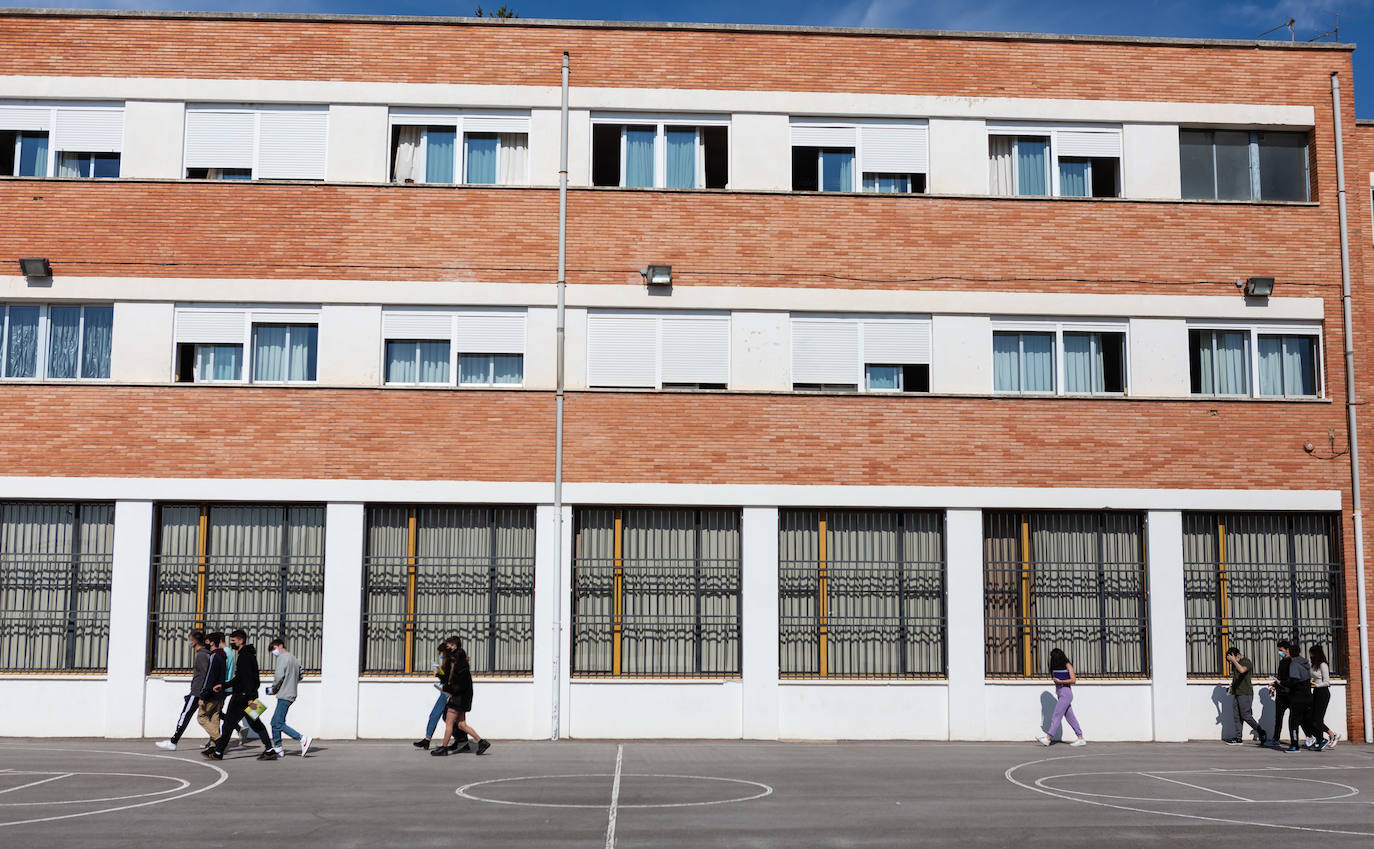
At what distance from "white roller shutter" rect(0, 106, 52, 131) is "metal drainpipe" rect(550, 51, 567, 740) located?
8092 mm

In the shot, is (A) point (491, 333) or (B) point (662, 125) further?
(B) point (662, 125)

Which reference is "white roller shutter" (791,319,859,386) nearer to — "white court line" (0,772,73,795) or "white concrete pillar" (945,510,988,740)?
"white concrete pillar" (945,510,988,740)

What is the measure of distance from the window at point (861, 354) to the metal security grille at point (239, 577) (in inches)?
312

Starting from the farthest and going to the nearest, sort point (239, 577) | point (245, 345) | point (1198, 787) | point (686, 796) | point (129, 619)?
1. point (245, 345)
2. point (239, 577)
3. point (129, 619)
4. point (1198, 787)
5. point (686, 796)

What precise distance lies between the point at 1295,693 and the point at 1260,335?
19.1ft

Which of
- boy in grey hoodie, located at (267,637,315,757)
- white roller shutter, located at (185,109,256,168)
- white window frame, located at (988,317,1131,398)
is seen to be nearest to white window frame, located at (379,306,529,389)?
white roller shutter, located at (185,109,256,168)

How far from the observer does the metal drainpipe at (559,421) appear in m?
19.0

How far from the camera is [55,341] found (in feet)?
64.7

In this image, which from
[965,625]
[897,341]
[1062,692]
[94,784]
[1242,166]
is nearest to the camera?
[94,784]

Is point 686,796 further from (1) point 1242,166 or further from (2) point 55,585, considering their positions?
(1) point 1242,166

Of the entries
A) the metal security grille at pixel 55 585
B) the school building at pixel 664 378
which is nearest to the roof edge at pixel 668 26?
the school building at pixel 664 378

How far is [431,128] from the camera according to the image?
20.4 m

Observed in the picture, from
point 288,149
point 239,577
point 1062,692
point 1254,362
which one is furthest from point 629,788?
point 1254,362

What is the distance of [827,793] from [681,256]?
9.02 meters
